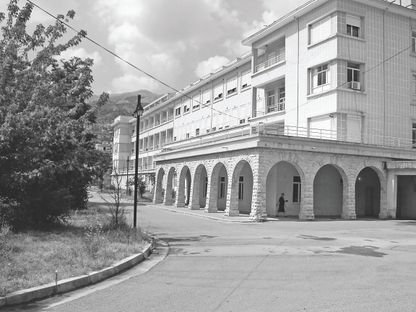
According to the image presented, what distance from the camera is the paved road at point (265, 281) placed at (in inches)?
271

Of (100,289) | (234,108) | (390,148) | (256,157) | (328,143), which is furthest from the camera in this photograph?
(234,108)

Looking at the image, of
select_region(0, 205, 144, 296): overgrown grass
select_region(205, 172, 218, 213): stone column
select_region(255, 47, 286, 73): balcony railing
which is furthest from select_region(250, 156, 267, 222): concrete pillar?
select_region(255, 47, 286, 73): balcony railing

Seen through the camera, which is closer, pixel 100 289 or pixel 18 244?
pixel 100 289

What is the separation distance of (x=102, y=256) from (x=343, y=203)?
2304 cm

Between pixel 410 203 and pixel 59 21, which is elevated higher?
pixel 59 21

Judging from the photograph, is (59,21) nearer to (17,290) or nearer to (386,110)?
(17,290)

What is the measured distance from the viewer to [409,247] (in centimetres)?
1557

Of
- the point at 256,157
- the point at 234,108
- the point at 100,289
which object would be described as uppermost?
the point at 234,108

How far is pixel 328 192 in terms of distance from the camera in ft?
106

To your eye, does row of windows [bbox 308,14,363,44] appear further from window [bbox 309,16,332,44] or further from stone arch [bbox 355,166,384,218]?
stone arch [bbox 355,166,384,218]

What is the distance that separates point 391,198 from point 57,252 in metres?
26.5

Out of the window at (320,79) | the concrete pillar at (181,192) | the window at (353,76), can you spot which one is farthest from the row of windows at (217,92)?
the window at (353,76)

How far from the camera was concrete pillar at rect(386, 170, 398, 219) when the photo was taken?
103ft

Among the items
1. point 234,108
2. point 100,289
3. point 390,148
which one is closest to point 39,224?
point 100,289
